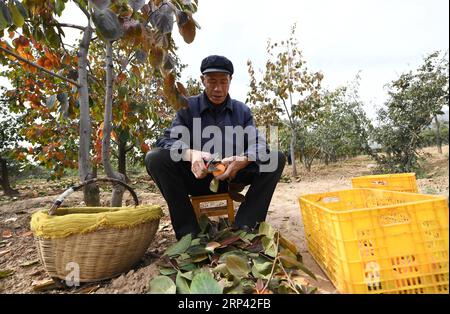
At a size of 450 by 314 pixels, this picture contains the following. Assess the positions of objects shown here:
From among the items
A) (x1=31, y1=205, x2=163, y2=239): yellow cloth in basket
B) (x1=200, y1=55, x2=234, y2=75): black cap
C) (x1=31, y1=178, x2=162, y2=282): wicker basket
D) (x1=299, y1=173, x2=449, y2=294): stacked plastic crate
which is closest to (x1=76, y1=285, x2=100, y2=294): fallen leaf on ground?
(x1=31, y1=178, x2=162, y2=282): wicker basket

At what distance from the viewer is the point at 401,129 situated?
5434mm

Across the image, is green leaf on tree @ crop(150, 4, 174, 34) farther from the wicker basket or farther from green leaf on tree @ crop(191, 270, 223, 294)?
green leaf on tree @ crop(191, 270, 223, 294)

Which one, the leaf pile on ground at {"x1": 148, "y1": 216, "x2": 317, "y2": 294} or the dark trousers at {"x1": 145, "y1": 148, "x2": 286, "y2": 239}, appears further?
the dark trousers at {"x1": 145, "y1": 148, "x2": 286, "y2": 239}

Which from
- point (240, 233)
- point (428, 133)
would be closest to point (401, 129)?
point (428, 133)

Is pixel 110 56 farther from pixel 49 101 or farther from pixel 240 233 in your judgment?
pixel 240 233

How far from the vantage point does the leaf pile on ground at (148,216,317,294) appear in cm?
113

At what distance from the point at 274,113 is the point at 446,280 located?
733cm

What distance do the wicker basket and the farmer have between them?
1.11 ft

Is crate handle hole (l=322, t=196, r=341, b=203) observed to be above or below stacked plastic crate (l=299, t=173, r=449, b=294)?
above

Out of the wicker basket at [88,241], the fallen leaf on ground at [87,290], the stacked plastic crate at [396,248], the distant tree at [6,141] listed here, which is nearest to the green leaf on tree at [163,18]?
the wicker basket at [88,241]

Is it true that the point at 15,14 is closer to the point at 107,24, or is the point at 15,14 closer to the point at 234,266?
the point at 107,24

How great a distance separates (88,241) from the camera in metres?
1.28

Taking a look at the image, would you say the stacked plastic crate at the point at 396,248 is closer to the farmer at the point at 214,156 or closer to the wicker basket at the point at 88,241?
the farmer at the point at 214,156

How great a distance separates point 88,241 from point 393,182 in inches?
76.1
